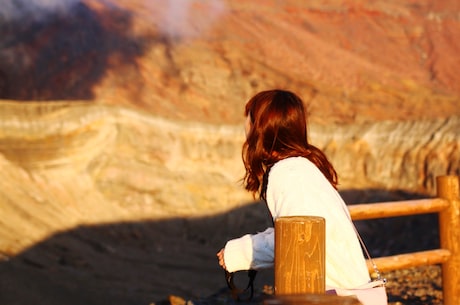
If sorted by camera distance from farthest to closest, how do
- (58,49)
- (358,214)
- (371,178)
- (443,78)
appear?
(443,78)
(58,49)
(371,178)
(358,214)

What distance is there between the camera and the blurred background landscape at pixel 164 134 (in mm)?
8805

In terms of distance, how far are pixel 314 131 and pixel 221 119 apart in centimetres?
213

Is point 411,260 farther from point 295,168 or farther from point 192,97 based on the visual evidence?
point 192,97

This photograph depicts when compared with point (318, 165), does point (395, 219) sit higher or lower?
higher

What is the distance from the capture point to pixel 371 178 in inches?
443

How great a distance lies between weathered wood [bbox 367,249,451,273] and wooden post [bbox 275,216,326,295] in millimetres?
2260

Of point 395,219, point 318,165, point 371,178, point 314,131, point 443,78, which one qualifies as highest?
point 443,78

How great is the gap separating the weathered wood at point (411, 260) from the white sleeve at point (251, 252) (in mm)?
2143

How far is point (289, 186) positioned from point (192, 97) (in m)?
11.8

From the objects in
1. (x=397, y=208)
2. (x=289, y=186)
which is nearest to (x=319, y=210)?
(x=289, y=186)

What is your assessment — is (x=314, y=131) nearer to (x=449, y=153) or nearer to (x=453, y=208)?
(x=449, y=153)

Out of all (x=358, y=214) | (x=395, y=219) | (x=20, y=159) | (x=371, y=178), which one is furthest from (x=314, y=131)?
(x=358, y=214)

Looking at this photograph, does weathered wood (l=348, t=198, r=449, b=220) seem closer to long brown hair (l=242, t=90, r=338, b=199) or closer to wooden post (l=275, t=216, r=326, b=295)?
long brown hair (l=242, t=90, r=338, b=199)

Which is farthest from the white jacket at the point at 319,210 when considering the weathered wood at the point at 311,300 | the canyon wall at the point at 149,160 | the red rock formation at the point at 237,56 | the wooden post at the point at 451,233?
the red rock formation at the point at 237,56
